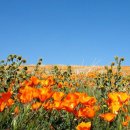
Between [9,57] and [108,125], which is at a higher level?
[9,57]

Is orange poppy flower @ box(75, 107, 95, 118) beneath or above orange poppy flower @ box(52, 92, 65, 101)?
beneath

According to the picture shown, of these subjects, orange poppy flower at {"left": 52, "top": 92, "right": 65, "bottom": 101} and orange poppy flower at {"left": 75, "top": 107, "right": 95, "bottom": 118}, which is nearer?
orange poppy flower at {"left": 75, "top": 107, "right": 95, "bottom": 118}

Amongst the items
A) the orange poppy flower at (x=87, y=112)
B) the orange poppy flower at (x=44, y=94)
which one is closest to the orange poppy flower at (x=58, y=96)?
the orange poppy flower at (x=44, y=94)

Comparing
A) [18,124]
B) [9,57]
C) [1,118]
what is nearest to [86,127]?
[18,124]

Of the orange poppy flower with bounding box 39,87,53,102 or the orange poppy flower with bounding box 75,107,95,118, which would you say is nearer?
the orange poppy flower with bounding box 75,107,95,118

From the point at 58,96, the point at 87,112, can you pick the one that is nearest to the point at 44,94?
the point at 58,96

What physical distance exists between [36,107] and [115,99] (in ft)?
2.73

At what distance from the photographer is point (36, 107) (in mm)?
3707

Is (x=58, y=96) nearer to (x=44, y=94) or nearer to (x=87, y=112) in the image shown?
(x=44, y=94)

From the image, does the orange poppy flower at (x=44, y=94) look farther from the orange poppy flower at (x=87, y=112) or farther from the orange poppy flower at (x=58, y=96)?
the orange poppy flower at (x=87, y=112)

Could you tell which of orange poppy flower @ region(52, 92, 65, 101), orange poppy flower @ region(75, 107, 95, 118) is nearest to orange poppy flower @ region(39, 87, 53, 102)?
orange poppy flower @ region(52, 92, 65, 101)

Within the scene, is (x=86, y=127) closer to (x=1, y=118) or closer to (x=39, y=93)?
(x=39, y=93)

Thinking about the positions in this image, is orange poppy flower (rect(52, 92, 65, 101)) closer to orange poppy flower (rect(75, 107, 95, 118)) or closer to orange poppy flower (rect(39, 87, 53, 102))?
orange poppy flower (rect(39, 87, 53, 102))

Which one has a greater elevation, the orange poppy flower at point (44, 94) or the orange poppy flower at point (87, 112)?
the orange poppy flower at point (44, 94)
